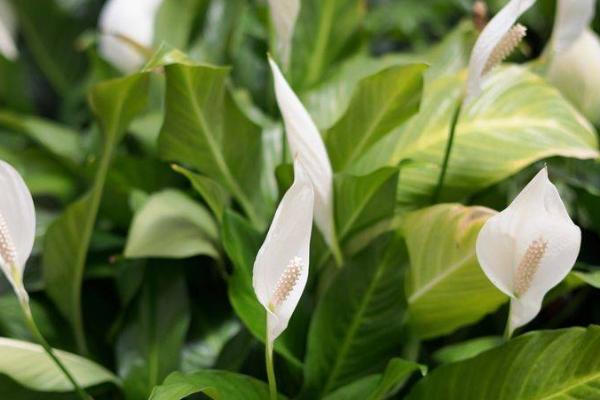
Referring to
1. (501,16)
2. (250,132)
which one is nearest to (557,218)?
(501,16)

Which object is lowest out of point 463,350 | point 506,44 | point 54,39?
point 463,350

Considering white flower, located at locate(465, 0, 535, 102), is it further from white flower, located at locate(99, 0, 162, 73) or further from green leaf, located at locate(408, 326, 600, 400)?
white flower, located at locate(99, 0, 162, 73)

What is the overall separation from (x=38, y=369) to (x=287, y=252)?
0.22 m

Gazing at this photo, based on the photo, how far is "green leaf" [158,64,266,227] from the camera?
509 millimetres

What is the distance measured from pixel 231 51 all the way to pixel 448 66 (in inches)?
8.8

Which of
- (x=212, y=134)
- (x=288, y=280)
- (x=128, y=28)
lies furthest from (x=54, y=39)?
(x=288, y=280)

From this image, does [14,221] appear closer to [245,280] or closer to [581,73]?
[245,280]

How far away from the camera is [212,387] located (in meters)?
0.42

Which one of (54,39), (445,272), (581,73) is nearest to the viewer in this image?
(445,272)

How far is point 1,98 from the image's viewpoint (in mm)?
893

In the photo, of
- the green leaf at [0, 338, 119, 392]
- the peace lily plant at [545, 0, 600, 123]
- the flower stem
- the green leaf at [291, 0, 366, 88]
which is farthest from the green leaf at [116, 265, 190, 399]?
the peace lily plant at [545, 0, 600, 123]

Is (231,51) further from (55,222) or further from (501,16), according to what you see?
(501,16)

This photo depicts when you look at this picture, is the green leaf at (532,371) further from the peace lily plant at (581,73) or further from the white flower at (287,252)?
the peace lily plant at (581,73)

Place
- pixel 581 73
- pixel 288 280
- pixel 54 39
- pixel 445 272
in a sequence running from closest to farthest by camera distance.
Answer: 1. pixel 288 280
2. pixel 445 272
3. pixel 581 73
4. pixel 54 39
